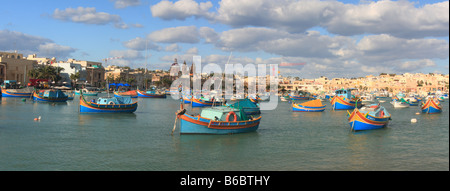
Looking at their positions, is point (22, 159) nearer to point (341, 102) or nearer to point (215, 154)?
point (215, 154)

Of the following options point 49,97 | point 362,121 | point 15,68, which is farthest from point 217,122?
point 15,68

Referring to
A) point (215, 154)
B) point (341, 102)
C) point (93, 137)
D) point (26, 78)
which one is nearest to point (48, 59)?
point (26, 78)

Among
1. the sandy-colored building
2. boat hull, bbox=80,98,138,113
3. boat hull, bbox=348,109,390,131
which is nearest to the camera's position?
boat hull, bbox=348,109,390,131

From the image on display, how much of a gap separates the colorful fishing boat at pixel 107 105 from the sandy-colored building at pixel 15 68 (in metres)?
91.0

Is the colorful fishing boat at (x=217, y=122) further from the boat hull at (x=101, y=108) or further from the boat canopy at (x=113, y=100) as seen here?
the boat canopy at (x=113, y=100)

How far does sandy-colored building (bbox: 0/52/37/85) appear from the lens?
12594 centimetres

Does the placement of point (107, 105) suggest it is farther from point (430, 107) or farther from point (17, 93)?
point (430, 107)

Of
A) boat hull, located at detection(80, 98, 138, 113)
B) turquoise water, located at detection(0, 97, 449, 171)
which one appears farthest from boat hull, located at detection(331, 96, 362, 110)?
boat hull, located at detection(80, 98, 138, 113)

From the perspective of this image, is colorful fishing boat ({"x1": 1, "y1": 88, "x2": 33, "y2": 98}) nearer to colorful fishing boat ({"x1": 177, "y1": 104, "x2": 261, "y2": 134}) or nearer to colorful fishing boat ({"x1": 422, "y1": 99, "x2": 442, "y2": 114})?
colorful fishing boat ({"x1": 177, "y1": 104, "x2": 261, "y2": 134})

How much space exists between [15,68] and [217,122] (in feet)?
411

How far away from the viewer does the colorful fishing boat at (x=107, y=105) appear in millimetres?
53066

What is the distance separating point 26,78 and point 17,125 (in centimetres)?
10997

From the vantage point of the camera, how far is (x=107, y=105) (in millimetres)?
54125

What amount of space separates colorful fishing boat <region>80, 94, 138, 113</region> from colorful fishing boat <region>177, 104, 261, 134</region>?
24.6 m
